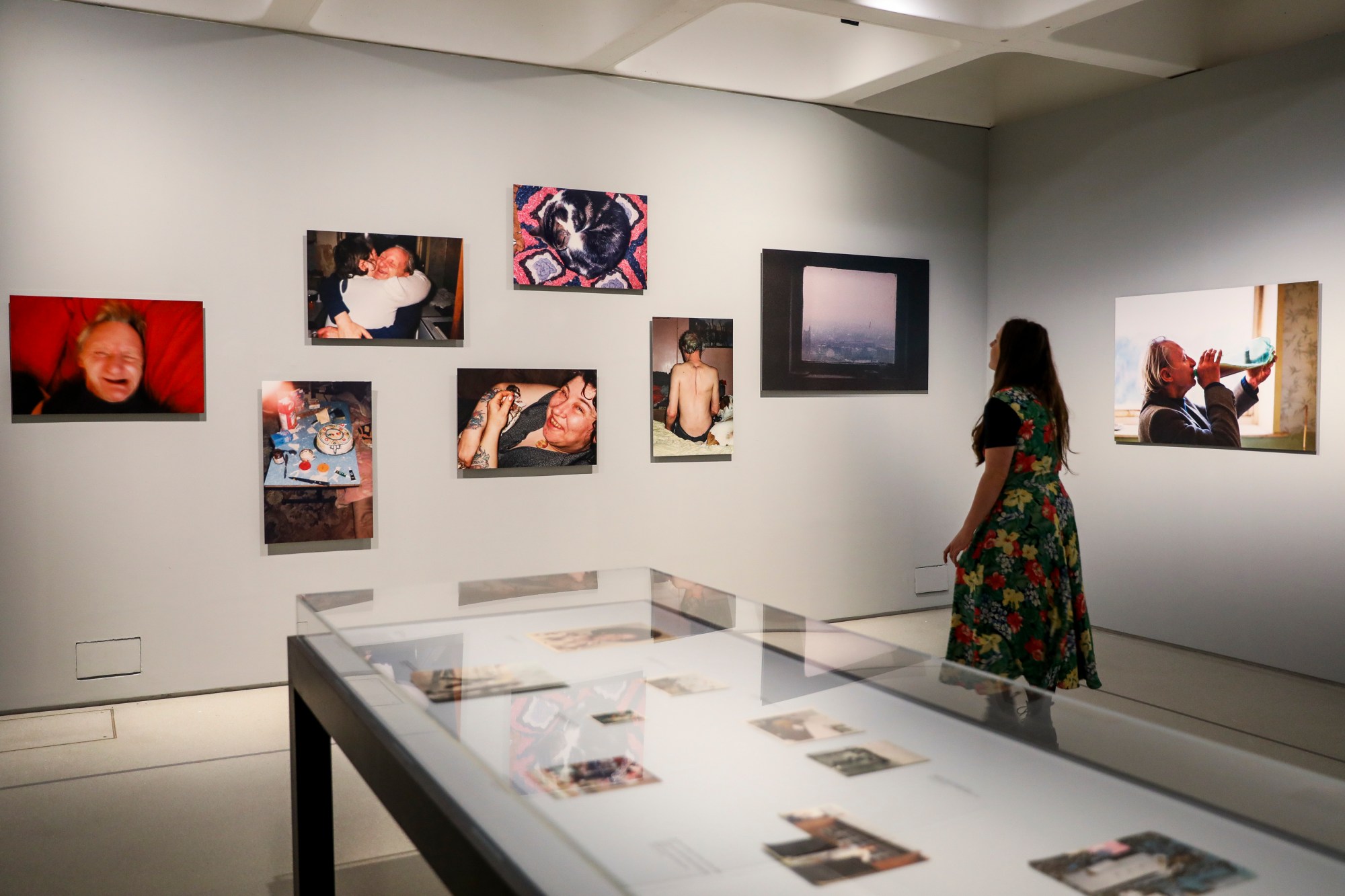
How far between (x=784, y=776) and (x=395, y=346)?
4181 mm

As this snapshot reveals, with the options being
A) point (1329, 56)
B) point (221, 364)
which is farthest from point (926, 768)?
point (1329, 56)

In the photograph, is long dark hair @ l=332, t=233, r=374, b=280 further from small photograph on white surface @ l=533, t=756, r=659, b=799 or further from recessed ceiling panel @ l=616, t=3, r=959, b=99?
small photograph on white surface @ l=533, t=756, r=659, b=799

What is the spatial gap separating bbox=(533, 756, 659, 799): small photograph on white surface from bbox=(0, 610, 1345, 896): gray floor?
1.67m

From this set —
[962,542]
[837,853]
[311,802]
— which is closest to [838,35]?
[962,542]

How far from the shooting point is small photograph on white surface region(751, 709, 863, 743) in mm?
1587

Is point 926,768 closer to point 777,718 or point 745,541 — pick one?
point 777,718

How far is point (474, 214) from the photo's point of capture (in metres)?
5.38

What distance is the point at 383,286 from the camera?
515 cm

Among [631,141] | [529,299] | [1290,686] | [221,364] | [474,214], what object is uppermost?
[631,141]

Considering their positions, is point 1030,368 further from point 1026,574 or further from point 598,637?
point 598,637

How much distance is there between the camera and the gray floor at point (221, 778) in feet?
10.0

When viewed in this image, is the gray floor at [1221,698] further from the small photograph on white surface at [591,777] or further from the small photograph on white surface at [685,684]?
the small photograph on white surface at [591,777]

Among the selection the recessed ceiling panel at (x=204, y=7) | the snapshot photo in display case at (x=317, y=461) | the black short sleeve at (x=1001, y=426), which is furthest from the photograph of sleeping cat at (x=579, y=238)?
the black short sleeve at (x=1001, y=426)

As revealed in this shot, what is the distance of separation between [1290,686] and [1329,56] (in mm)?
3032
